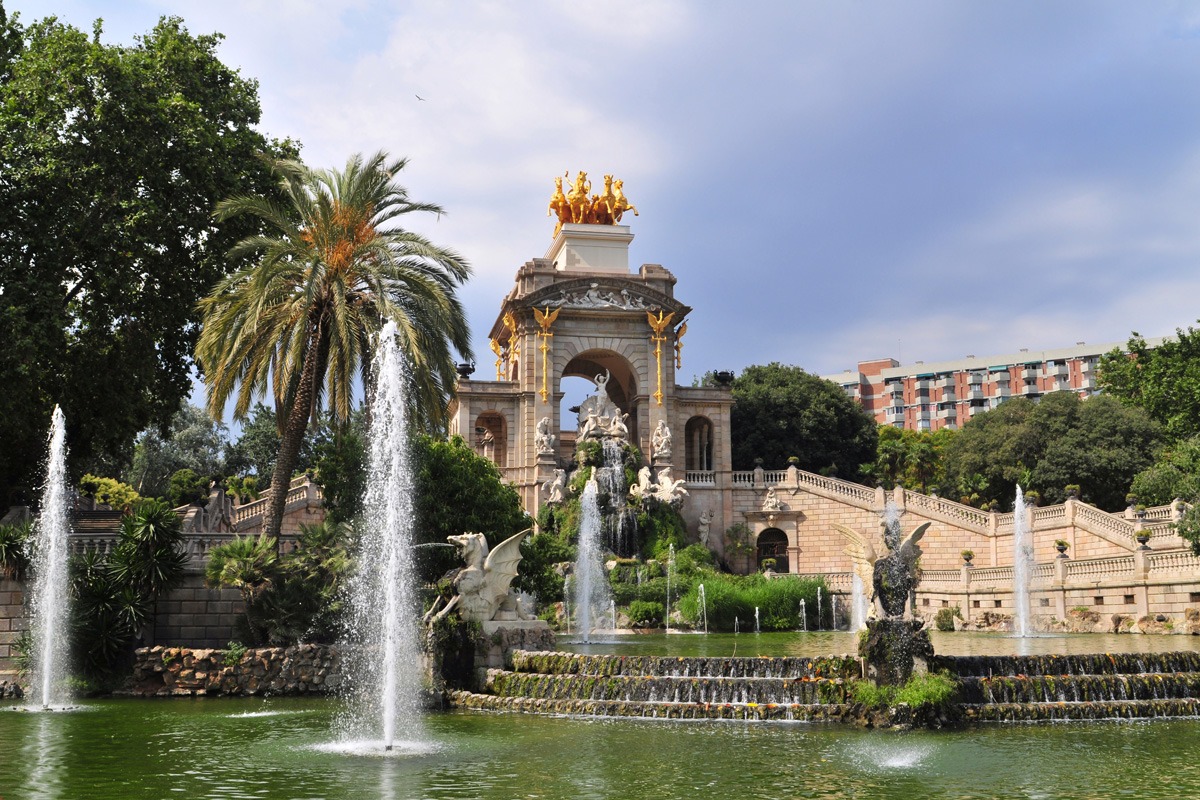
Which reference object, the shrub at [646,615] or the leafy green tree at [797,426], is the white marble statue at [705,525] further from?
the leafy green tree at [797,426]

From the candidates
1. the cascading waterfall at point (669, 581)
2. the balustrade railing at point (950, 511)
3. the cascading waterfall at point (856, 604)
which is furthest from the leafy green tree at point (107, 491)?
the balustrade railing at point (950, 511)

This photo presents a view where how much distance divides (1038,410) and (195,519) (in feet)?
132

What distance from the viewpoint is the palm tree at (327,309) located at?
22609mm

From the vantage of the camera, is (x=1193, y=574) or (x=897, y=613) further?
(x=1193, y=574)

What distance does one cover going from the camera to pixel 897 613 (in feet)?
53.4

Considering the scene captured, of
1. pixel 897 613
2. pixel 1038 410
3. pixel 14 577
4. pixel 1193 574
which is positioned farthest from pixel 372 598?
pixel 1038 410

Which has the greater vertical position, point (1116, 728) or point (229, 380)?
point (229, 380)

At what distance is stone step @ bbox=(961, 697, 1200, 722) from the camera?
1589cm

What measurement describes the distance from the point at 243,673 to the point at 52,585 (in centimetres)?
381

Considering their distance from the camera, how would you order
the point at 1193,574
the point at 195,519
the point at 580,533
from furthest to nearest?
the point at 580,533, the point at 195,519, the point at 1193,574

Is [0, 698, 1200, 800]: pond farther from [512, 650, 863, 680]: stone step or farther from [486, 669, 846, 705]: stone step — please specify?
[512, 650, 863, 680]: stone step

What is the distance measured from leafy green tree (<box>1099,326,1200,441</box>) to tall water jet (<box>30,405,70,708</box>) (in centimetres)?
3838

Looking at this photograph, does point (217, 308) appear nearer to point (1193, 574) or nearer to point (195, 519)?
point (195, 519)

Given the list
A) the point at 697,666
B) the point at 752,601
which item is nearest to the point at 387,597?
the point at 697,666
